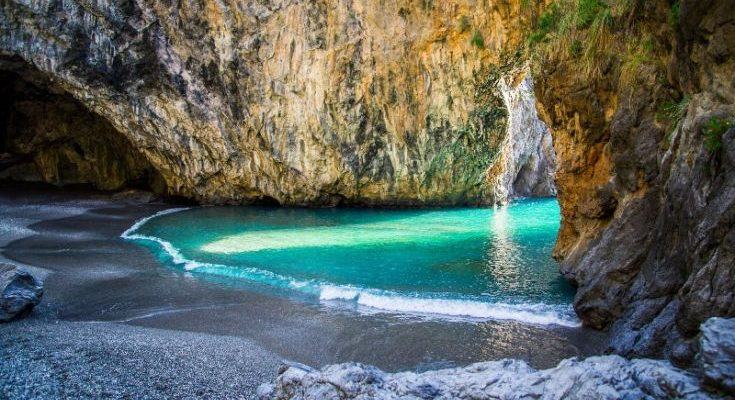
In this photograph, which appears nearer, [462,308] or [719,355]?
[719,355]

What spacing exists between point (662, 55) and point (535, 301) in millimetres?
4876

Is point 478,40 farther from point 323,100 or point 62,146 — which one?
point 62,146

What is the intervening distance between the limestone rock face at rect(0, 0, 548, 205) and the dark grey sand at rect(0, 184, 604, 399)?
15.9m

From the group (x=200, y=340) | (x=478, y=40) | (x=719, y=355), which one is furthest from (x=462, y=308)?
(x=478, y=40)

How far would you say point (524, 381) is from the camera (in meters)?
4.58

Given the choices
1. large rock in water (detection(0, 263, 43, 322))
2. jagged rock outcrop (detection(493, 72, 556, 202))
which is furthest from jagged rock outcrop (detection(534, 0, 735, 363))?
jagged rock outcrop (detection(493, 72, 556, 202))

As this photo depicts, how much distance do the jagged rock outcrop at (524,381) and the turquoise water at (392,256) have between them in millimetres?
4384

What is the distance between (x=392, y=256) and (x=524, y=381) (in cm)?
1035

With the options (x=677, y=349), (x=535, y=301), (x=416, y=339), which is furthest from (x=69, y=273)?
(x=677, y=349)

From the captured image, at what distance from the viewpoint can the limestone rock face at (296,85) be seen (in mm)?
24859

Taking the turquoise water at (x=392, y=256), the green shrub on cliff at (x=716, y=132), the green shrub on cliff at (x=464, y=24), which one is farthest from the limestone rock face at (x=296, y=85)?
the green shrub on cliff at (x=716, y=132)

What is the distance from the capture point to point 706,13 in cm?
570

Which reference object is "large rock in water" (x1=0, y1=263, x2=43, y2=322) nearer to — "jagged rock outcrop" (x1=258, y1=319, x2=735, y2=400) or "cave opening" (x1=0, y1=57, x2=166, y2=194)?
"jagged rock outcrop" (x1=258, y1=319, x2=735, y2=400)

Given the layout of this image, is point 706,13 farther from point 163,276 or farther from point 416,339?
point 163,276
